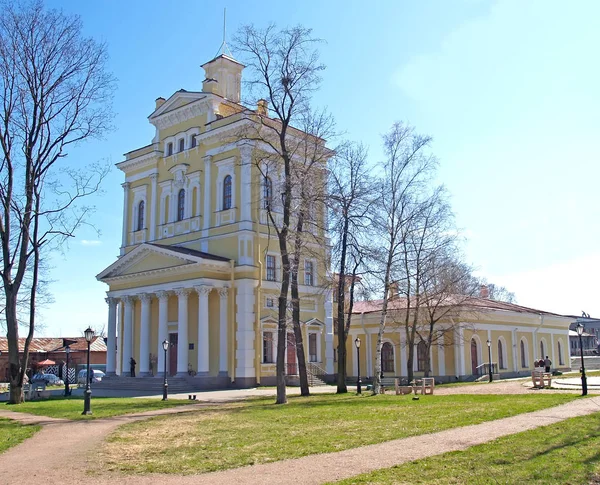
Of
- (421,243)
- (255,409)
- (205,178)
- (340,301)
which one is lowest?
(255,409)

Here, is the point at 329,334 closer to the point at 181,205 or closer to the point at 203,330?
the point at 203,330

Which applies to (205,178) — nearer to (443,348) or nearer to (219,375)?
(219,375)

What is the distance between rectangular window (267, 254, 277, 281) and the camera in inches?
1554

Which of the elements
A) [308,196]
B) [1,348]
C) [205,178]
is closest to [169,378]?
[205,178]

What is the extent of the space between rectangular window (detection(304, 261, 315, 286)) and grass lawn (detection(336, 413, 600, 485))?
2977 cm

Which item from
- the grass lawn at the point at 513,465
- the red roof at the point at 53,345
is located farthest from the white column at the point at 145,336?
the grass lawn at the point at 513,465

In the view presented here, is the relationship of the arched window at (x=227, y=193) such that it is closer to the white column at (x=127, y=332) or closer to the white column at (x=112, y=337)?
the white column at (x=127, y=332)

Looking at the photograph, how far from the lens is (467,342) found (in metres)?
41.2

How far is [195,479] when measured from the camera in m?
9.77

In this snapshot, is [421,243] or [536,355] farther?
[536,355]

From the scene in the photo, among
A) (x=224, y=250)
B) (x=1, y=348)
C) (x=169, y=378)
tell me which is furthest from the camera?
(x=1, y=348)

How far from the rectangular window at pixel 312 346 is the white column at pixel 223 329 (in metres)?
6.49

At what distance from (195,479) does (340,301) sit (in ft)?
64.3

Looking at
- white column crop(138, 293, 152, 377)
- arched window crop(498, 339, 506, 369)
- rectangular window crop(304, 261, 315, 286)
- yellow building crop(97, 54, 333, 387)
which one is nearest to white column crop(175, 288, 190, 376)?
yellow building crop(97, 54, 333, 387)
